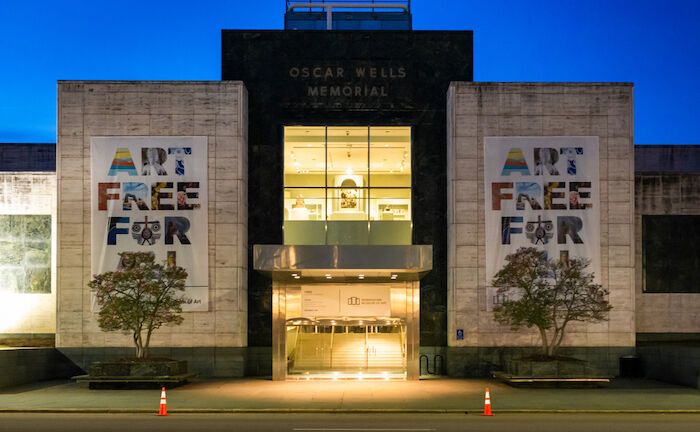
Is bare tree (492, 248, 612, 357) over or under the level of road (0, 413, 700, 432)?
over

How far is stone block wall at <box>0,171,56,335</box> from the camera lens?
32.2 metres

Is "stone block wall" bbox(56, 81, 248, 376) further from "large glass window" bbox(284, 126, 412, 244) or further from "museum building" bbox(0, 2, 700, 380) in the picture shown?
"large glass window" bbox(284, 126, 412, 244)

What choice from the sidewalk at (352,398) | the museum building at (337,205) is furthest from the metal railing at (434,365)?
the sidewalk at (352,398)

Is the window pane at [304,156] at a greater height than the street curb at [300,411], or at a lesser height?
greater

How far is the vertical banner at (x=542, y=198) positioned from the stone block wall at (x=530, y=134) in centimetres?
34

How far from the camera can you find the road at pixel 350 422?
16.8 metres

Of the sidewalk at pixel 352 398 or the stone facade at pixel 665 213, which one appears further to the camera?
the stone facade at pixel 665 213

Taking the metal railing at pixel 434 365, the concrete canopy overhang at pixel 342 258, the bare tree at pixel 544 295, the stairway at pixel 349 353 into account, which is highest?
the concrete canopy overhang at pixel 342 258

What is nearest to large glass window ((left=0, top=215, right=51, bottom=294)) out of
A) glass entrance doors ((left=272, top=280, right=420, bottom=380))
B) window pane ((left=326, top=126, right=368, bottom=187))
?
glass entrance doors ((left=272, top=280, right=420, bottom=380))

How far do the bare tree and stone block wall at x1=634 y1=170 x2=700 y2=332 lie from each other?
5110 millimetres

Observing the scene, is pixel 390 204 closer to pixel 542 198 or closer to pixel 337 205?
pixel 337 205

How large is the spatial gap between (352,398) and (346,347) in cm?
740

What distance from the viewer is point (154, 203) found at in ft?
99.6

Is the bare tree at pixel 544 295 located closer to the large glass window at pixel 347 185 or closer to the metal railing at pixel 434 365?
the metal railing at pixel 434 365
